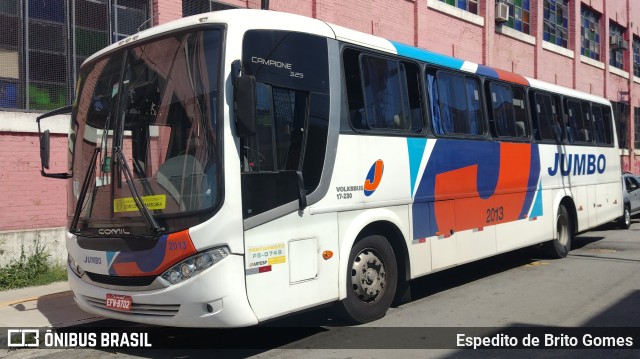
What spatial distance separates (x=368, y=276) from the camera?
258 inches

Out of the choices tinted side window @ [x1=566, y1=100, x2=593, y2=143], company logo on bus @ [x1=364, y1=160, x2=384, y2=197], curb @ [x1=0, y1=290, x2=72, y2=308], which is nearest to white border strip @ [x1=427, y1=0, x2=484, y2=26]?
tinted side window @ [x1=566, y1=100, x2=593, y2=143]

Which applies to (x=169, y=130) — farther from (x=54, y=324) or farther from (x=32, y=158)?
(x=32, y=158)

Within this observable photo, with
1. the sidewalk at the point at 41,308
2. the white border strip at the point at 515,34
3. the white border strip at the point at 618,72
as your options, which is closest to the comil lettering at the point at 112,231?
the sidewalk at the point at 41,308

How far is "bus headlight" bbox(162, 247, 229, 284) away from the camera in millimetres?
4895

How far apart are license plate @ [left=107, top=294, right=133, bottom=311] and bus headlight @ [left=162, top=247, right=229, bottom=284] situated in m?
0.58

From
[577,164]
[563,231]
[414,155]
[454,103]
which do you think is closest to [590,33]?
[577,164]

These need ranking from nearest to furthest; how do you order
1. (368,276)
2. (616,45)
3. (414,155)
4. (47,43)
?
(368,276) → (414,155) → (47,43) → (616,45)

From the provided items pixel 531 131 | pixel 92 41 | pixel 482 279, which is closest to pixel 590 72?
pixel 531 131

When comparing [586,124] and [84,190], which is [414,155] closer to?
[84,190]

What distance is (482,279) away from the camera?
916 centimetres

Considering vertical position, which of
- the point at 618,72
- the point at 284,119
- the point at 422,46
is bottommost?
the point at 284,119

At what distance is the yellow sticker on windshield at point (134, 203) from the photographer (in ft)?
16.6

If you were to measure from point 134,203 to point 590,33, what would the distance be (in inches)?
1222

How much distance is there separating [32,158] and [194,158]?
19.2 feet
